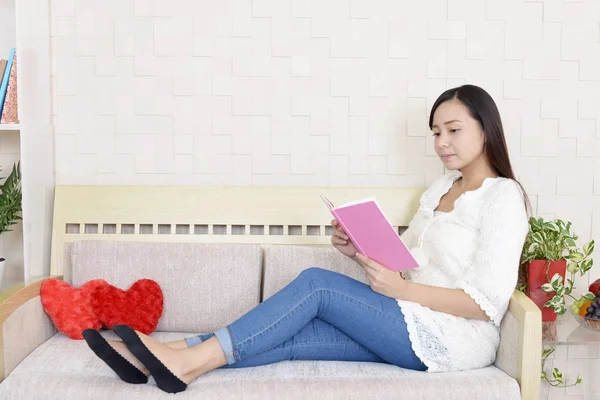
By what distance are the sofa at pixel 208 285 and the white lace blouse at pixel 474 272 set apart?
4 cm

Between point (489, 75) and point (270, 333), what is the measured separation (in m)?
1.26

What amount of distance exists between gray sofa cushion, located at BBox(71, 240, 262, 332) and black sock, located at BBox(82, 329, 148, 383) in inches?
18.5

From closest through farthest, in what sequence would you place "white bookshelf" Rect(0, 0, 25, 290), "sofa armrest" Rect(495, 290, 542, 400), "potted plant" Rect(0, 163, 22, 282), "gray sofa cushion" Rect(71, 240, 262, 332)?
1. "sofa armrest" Rect(495, 290, 542, 400)
2. "gray sofa cushion" Rect(71, 240, 262, 332)
3. "potted plant" Rect(0, 163, 22, 282)
4. "white bookshelf" Rect(0, 0, 25, 290)

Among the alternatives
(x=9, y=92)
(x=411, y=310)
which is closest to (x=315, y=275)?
(x=411, y=310)

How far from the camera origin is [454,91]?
2025mm

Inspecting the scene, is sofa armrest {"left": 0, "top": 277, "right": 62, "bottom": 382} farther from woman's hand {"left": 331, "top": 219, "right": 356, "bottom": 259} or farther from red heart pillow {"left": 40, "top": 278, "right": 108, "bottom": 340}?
woman's hand {"left": 331, "top": 219, "right": 356, "bottom": 259}

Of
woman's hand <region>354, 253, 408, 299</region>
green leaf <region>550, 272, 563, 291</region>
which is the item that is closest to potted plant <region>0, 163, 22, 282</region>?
woman's hand <region>354, 253, 408, 299</region>

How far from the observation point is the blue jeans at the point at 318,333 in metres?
1.77

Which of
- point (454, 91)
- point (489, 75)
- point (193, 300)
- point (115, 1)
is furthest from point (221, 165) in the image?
point (489, 75)

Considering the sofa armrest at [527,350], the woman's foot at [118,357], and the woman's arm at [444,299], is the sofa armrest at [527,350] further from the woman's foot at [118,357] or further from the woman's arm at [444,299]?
the woman's foot at [118,357]

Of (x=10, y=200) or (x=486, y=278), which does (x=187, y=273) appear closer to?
(x=10, y=200)

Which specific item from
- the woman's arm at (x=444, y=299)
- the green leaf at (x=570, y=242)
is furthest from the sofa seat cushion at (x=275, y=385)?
the green leaf at (x=570, y=242)

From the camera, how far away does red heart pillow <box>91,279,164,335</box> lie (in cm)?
206

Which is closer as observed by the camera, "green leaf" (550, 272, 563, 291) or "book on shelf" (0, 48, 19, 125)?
"green leaf" (550, 272, 563, 291)
